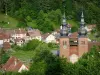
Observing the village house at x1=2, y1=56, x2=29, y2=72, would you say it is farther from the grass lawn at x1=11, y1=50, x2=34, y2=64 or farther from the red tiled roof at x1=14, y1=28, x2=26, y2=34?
the red tiled roof at x1=14, y1=28, x2=26, y2=34

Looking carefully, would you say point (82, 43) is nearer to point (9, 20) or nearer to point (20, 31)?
point (20, 31)

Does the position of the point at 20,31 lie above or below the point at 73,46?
above

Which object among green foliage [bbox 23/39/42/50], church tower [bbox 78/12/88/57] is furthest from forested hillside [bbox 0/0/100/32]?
church tower [bbox 78/12/88/57]

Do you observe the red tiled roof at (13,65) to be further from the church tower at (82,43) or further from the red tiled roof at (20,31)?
the red tiled roof at (20,31)

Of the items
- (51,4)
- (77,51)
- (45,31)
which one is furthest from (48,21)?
(77,51)

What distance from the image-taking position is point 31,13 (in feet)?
180

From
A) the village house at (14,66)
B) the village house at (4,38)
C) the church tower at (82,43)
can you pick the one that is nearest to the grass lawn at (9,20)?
the village house at (4,38)

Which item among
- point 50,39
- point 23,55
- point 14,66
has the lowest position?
point 23,55

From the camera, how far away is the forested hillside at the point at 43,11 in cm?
5297

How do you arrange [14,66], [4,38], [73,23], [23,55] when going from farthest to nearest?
1. [73,23]
2. [4,38]
3. [23,55]
4. [14,66]

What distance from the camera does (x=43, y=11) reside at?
55594 mm

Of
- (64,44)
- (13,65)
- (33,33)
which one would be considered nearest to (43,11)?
(33,33)

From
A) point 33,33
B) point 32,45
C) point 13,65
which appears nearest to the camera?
point 13,65

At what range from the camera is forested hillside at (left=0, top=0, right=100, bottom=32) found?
5297 centimetres
